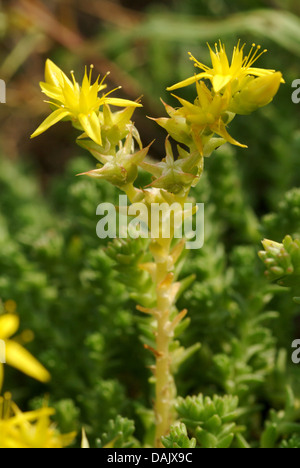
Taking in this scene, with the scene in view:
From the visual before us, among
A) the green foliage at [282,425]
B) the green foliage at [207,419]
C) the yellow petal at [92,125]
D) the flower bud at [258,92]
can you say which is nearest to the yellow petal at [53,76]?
the yellow petal at [92,125]

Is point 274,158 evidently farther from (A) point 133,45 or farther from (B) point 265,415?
(A) point 133,45

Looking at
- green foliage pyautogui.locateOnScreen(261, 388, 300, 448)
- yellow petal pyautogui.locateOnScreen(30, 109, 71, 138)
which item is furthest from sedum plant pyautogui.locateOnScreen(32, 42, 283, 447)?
green foliage pyautogui.locateOnScreen(261, 388, 300, 448)

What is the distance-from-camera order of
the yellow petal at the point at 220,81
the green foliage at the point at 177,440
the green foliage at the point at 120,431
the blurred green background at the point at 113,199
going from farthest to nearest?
1. the blurred green background at the point at 113,199
2. the green foliage at the point at 120,431
3. the green foliage at the point at 177,440
4. the yellow petal at the point at 220,81

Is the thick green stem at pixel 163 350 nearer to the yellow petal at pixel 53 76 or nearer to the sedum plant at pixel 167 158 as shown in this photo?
the sedum plant at pixel 167 158

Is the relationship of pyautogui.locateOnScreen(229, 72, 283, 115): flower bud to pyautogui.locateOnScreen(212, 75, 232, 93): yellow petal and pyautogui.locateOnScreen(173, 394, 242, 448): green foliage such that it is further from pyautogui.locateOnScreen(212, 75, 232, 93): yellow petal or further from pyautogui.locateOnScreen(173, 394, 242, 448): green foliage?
pyautogui.locateOnScreen(173, 394, 242, 448): green foliage

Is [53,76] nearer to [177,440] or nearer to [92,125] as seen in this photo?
[92,125]
